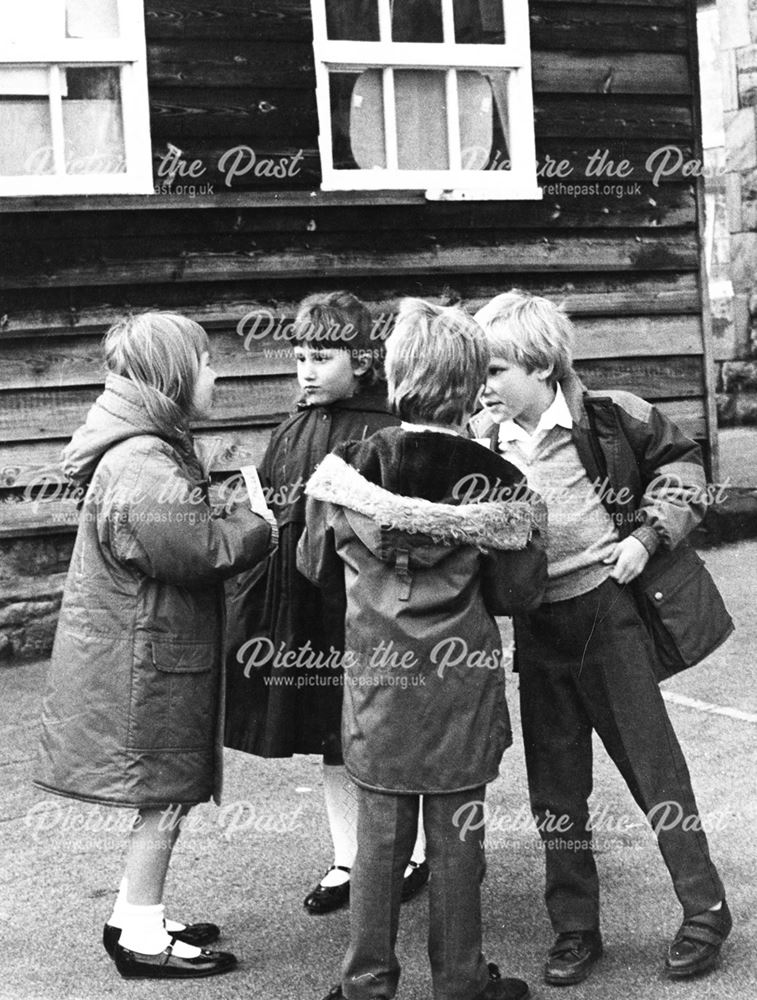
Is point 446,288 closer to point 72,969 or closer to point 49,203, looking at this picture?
point 49,203

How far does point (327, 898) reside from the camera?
3.88 meters

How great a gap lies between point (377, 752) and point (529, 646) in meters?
0.61

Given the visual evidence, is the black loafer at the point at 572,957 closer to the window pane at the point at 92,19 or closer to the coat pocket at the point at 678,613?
the coat pocket at the point at 678,613

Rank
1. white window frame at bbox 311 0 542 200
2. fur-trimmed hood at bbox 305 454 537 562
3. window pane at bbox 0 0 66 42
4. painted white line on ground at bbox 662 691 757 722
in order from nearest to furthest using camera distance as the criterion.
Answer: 1. fur-trimmed hood at bbox 305 454 537 562
2. painted white line on ground at bbox 662 691 757 722
3. window pane at bbox 0 0 66 42
4. white window frame at bbox 311 0 542 200

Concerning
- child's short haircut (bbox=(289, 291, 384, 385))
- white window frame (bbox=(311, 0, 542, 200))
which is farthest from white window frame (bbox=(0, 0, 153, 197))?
child's short haircut (bbox=(289, 291, 384, 385))

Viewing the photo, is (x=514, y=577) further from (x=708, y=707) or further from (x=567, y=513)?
(x=708, y=707)

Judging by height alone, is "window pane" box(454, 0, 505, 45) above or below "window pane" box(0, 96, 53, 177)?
above

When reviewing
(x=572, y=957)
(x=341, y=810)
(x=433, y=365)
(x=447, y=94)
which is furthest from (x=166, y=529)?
(x=447, y=94)

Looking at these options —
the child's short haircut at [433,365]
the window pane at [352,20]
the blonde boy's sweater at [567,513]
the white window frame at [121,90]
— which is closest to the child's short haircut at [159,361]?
the child's short haircut at [433,365]

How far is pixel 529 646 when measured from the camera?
3.55 m

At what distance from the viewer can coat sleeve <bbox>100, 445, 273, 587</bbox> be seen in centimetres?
333

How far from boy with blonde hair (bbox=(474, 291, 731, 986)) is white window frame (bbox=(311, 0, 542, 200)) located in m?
3.93

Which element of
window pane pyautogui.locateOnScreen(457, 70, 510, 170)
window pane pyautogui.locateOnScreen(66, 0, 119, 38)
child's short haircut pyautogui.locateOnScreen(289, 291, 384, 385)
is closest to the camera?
→ child's short haircut pyautogui.locateOnScreen(289, 291, 384, 385)

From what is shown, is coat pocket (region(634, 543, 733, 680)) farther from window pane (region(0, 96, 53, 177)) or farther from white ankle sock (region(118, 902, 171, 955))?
window pane (region(0, 96, 53, 177))
